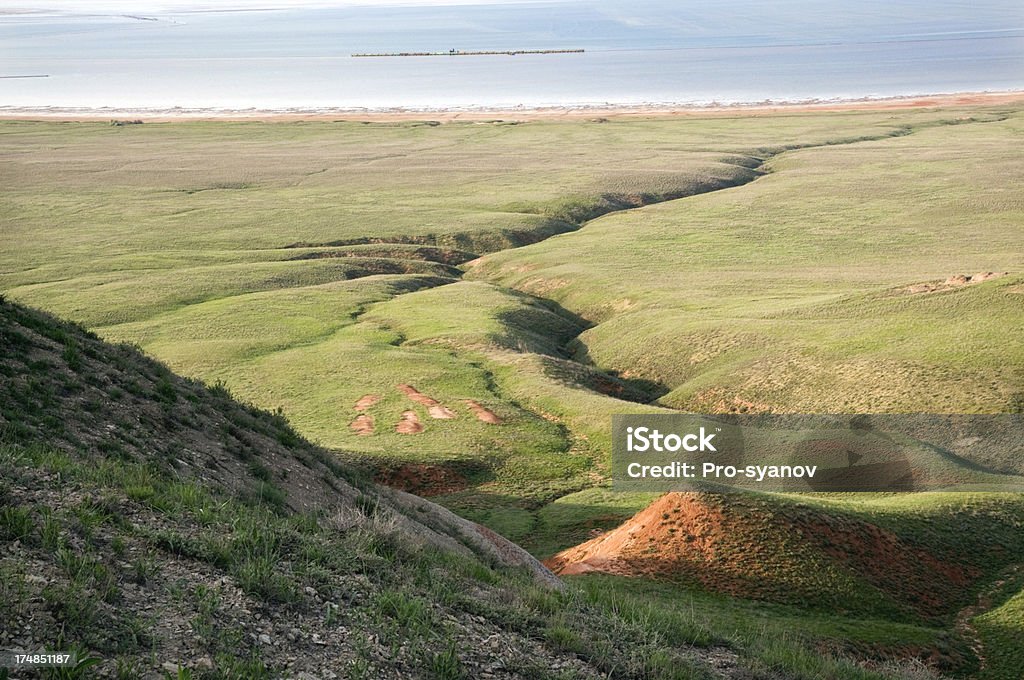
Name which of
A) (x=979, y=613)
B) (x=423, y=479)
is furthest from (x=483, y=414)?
(x=979, y=613)

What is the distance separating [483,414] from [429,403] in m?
3.00

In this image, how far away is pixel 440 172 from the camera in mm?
126438

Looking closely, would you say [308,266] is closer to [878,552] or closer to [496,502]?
[496,502]

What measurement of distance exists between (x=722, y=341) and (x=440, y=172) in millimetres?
79962

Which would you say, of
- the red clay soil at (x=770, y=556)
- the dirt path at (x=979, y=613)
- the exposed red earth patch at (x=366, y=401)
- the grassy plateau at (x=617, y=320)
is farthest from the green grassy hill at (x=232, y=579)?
the exposed red earth patch at (x=366, y=401)

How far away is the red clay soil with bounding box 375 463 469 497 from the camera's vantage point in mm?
35344

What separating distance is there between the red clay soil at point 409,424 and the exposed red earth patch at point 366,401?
2100mm

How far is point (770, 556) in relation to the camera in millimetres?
25500

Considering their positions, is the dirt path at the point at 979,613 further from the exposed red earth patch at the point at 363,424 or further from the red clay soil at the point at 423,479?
the exposed red earth patch at the point at 363,424

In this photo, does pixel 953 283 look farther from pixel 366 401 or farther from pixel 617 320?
pixel 366 401

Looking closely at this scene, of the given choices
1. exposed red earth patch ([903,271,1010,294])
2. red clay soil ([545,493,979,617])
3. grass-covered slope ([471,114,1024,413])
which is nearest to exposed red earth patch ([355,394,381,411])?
grass-covered slope ([471,114,1024,413])

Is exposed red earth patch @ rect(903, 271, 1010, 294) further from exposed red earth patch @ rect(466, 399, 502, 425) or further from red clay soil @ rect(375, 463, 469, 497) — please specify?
red clay soil @ rect(375, 463, 469, 497)

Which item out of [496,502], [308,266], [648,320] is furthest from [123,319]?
[496,502]

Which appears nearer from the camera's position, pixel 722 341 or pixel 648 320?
pixel 722 341
